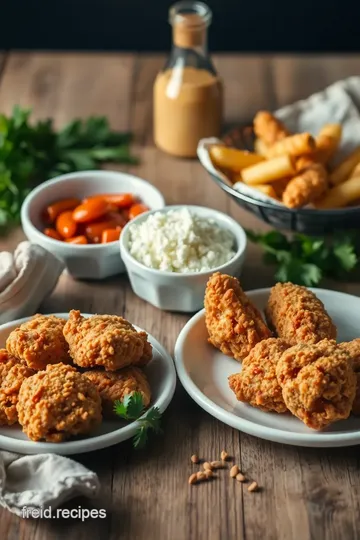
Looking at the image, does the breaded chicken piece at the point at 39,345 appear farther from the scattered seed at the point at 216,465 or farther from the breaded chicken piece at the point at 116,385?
the scattered seed at the point at 216,465

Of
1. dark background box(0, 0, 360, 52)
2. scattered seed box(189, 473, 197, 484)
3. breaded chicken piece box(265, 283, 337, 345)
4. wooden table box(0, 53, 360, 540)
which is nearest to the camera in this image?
wooden table box(0, 53, 360, 540)

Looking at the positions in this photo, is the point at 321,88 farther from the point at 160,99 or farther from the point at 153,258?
the point at 153,258

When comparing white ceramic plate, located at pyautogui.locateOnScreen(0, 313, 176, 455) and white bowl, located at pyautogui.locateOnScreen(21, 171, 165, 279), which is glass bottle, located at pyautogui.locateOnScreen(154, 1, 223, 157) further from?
white ceramic plate, located at pyautogui.locateOnScreen(0, 313, 176, 455)

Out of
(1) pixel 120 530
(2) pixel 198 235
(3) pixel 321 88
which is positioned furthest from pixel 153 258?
(3) pixel 321 88

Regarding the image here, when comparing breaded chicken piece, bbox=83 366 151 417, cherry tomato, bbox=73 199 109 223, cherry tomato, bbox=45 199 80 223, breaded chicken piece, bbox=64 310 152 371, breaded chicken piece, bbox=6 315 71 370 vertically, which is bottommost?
cherry tomato, bbox=45 199 80 223

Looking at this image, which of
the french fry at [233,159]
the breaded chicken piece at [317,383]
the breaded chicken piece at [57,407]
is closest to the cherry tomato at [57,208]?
the french fry at [233,159]

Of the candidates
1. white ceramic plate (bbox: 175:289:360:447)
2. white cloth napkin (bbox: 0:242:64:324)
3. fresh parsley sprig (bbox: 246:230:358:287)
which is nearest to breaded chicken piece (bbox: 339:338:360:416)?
white ceramic plate (bbox: 175:289:360:447)

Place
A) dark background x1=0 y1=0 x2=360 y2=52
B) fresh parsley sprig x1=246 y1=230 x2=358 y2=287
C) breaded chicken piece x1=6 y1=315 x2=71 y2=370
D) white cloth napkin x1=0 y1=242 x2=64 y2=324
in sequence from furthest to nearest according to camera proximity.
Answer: dark background x1=0 y1=0 x2=360 y2=52
fresh parsley sprig x1=246 y1=230 x2=358 y2=287
white cloth napkin x1=0 y1=242 x2=64 y2=324
breaded chicken piece x1=6 y1=315 x2=71 y2=370
